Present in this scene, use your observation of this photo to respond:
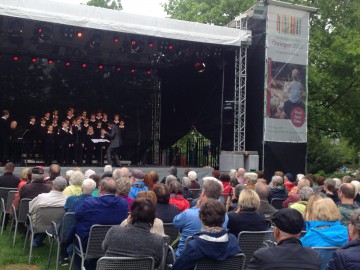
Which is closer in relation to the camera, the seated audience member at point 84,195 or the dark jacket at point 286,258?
the dark jacket at point 286,258

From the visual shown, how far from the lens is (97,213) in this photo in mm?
4133

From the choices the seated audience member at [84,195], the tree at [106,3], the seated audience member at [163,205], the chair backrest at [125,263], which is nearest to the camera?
the chair backrest at [125,263]

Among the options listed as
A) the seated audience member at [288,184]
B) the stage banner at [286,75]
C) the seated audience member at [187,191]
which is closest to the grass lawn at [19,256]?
the seated audience member at [187,191]

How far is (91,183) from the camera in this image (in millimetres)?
4816

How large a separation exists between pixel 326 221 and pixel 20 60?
12.8m

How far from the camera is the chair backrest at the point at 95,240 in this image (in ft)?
13.0

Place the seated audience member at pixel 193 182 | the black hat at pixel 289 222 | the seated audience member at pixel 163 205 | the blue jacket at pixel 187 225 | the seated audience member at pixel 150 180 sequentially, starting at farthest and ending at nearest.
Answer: the seated audience member at pixel 193 182 < the seated audience member at pixel 150 180 < the seated audience member at pixel 163 205 < the blue jacket at pixel 187 225 < the black hat at pixel 289 222

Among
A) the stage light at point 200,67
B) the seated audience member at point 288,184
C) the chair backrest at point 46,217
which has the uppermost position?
the stage light at point 200,67

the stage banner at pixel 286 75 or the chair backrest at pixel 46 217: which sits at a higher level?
the stage banner at pixel 286 75

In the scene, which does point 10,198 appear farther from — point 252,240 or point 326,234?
point 326,234

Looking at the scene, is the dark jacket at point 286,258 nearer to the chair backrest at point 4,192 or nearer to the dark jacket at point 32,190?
the dark jacket at point 32,190

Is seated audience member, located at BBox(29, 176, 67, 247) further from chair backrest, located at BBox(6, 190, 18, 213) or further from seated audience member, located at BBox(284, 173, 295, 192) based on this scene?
seated audience member, located at BBox(284, 173, 295, 192)

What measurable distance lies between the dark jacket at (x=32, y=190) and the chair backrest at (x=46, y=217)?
626 millimetres

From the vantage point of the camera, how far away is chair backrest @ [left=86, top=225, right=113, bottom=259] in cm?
396
